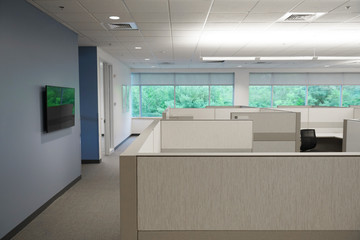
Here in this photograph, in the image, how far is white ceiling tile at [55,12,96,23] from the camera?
10.9ft

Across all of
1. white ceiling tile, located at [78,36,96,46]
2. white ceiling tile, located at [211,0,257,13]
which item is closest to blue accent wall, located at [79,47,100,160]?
white ceiling tile, located at [78,36,96,46]

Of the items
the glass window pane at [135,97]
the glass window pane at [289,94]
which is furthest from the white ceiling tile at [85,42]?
the glass window pane at [289,94]

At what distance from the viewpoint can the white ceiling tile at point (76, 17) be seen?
3.31 m

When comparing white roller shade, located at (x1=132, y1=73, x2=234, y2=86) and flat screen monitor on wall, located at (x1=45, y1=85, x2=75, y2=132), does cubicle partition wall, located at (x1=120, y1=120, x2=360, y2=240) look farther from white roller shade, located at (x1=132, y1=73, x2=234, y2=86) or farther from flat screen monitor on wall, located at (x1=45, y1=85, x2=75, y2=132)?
white roller shade, located at (x1=132, y1=73, x2=234, y2=86)

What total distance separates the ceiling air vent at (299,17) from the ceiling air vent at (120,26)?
180 cm

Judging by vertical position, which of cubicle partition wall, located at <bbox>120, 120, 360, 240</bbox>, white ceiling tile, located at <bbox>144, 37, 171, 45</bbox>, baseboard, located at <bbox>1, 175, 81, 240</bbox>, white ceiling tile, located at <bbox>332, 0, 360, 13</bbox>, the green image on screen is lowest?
baseboard, located at <bbox>1, 175, 81, 240</bbox>

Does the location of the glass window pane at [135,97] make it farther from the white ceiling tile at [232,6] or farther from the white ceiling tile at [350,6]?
the white ceiling tile at [350,6]

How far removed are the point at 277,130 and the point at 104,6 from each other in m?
Answer: 2.24

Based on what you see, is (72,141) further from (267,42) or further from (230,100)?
(230,100)

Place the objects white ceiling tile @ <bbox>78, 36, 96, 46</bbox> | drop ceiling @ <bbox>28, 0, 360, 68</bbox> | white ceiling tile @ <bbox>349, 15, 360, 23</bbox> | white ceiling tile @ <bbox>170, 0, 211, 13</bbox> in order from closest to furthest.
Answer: white ceiling tile @ <bbox>170, 0, 211, 13</bbox> < drop ceiling @ <bbox>28, 0, 360, 68</bbox> < white ceiling tile @ <bbox>349, 15, 360, 23</bbox> < white ceiling tile @ <bbox>78, 36, 96, 46</bbox>

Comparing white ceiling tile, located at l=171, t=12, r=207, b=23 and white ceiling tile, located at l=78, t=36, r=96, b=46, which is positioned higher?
white ceiling tile, located at l=78, t=36, r=96, b=46

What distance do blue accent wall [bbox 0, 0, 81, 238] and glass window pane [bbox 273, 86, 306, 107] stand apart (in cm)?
721

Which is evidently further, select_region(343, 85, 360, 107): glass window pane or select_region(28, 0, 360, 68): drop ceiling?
select_region(343, 85, 360, 107): glass window pane

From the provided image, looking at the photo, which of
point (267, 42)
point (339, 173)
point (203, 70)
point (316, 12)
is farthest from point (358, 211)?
point (203, 70)
